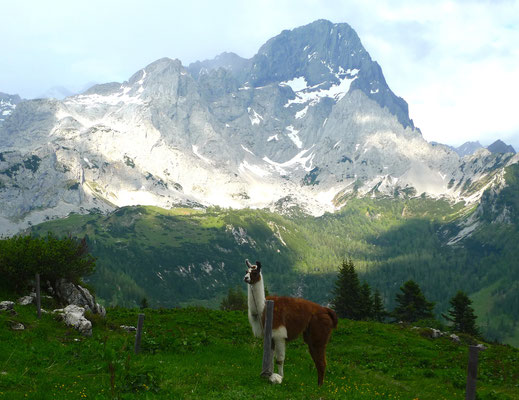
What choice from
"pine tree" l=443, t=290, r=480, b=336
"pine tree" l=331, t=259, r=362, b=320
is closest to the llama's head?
"pine tree" l=331, t=259, r=362, b=320

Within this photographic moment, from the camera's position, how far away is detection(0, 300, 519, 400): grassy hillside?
1450 cm

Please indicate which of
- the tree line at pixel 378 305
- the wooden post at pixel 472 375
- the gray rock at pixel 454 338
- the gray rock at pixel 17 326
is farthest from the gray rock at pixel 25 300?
the tree line at pixel 378 305

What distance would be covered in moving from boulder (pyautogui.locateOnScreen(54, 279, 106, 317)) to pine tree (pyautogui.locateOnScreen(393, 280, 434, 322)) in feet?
229

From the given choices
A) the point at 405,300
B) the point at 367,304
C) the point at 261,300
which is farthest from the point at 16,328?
the point at 405,300

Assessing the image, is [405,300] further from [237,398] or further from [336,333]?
[237,398]

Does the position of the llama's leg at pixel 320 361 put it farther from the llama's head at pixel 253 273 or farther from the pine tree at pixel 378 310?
the pine tree at pixel 378 310

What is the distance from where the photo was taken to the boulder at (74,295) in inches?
1545

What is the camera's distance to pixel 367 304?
267 feet

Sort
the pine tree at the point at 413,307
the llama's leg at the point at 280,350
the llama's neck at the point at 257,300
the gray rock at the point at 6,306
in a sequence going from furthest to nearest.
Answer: the pine tree at the point at 413,307 → the gray rock at the point at 6,306 → the llama's neck at the point at 257,300 → the llama's leg at the point at 280,350

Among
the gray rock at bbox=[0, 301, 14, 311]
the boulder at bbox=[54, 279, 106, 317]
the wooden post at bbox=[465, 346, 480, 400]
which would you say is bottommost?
the boulder at bbox=[54, 279, 106, 317]

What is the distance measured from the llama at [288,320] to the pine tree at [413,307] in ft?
251

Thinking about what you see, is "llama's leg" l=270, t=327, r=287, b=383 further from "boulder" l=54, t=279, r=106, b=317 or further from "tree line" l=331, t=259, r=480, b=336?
"tree line" l=331, t=259, r=480, b=336

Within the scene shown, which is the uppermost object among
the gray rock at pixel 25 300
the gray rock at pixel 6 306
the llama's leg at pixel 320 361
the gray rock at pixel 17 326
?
the llama's leg at pixel 320 361

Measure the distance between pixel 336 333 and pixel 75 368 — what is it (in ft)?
101
